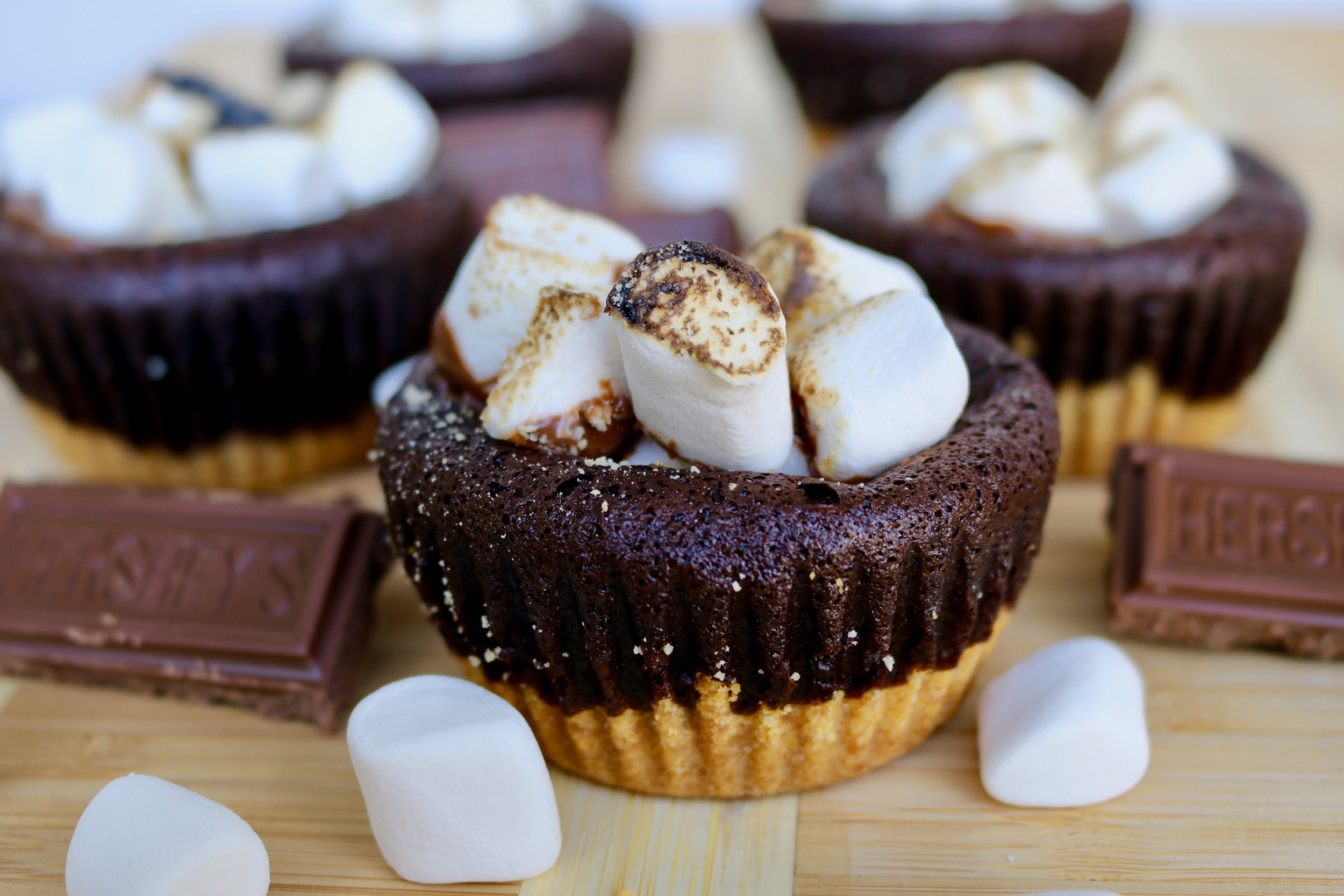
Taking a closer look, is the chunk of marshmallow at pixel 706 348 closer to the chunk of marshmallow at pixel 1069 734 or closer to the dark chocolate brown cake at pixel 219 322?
the chunk of marshmallow at pixel 1069 734

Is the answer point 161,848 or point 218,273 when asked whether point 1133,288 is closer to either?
point 218,273

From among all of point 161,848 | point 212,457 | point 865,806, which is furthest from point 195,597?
point 865,806

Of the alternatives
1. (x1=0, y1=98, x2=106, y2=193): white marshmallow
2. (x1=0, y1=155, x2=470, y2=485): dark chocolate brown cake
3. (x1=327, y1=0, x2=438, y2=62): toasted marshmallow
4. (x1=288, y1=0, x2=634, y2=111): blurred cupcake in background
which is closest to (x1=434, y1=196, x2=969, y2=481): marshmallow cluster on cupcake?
(x1=0, y1=155, x2=470, y2=485): dark chocolate brown cake

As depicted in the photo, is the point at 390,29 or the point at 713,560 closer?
the point at 713,560

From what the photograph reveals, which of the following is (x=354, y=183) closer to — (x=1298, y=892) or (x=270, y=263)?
(x=270, y=263)

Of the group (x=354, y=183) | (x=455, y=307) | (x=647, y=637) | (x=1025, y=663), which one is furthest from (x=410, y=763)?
(x=354, y=183)

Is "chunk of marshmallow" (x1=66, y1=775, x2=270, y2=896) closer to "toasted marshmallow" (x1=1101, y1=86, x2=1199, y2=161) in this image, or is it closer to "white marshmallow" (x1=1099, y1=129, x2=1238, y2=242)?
"white marshmallow" (x1=1099, y1=129, x2=1238, y2=242)
